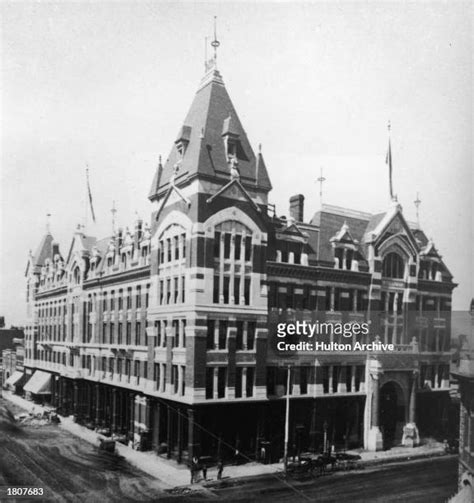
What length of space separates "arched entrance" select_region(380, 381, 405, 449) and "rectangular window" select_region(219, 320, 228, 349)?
10.6 meters

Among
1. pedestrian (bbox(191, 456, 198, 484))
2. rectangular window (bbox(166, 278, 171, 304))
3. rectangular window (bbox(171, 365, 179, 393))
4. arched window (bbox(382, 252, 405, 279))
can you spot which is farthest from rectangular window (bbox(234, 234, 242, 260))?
arched window (bbox(382, 252, 405, 279))

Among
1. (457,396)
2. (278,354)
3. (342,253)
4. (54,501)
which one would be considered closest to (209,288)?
(278,354)

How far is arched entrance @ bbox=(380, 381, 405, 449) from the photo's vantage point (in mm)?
29400

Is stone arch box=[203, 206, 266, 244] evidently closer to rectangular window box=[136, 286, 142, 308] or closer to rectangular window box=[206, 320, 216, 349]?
rectangular window box=[206, 320, 216, 349]

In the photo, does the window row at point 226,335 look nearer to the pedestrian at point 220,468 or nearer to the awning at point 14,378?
the pedestrian at point 220,468

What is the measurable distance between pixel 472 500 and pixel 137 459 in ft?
50.0

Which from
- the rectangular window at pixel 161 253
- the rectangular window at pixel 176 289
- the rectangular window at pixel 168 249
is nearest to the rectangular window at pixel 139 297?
the rectangular window at pixel 161 253

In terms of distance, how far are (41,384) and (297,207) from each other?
87.2 feet

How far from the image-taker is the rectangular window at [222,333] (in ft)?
81.1

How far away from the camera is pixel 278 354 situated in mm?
25906

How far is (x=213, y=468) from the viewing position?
23.7 m

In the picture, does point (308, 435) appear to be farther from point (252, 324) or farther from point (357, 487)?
point (252, 324)

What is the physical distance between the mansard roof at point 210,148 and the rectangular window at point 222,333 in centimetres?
680

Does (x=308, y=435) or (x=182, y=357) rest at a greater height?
(x=182, y=357)
